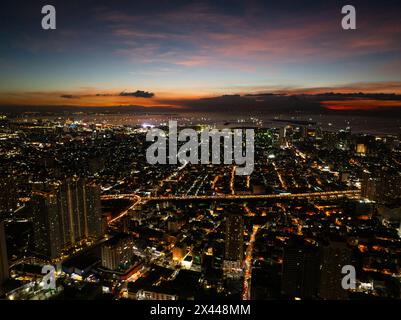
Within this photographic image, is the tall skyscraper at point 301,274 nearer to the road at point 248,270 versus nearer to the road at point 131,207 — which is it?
the road at point 248,270

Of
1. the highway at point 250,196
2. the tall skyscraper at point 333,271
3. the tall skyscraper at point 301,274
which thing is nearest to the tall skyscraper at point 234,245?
the tall skyscraper at point 301,274

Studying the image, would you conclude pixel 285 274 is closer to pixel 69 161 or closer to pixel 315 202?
pixel 315 202

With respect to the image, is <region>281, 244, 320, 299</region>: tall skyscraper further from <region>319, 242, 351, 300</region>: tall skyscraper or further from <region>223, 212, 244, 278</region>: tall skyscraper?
<region>223, 212, 244, 278</region>: tall skyscraper

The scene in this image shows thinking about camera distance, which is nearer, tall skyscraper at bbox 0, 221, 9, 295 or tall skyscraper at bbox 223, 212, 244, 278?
tall skyscraper at bbox 0, 221, 9, 295

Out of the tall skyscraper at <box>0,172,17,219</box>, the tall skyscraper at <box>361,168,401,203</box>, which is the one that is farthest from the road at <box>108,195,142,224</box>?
the tall skyscraper at <box>361,168,401,203</box>

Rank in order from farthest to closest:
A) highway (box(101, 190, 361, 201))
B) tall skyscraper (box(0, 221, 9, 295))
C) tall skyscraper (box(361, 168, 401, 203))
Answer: highway (box(101, 190, 361, 201))
tall skyscraper (box(361, 168, 401, 203))
tall skyscraper (box(0, 221, 9, 295))

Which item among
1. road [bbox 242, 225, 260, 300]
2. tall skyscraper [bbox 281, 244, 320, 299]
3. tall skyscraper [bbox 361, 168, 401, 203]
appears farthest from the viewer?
tall skyscraper [bbox 361, 168, 401, 203]
